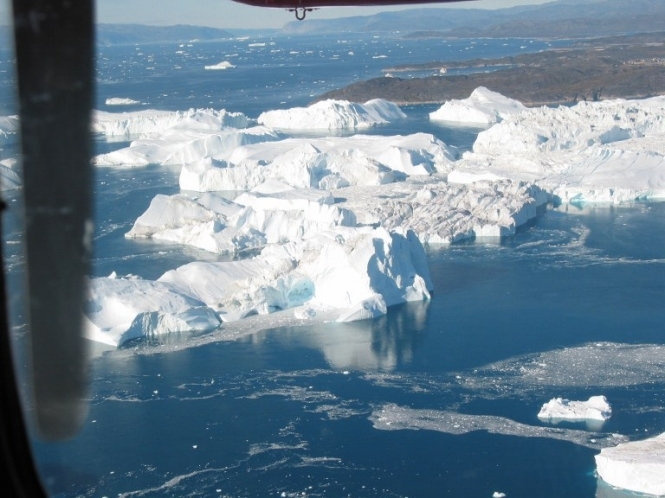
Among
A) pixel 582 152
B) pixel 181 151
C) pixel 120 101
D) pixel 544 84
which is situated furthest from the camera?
pixel 544 84

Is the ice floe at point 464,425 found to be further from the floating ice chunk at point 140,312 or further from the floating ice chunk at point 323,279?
the floating ice chunk at point 140,312

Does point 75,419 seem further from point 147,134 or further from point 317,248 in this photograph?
point 147,134

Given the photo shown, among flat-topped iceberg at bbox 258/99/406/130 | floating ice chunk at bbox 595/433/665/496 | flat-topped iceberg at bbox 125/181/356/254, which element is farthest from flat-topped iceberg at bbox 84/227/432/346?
flat-topped iceberg at bbox 258/99/406/130

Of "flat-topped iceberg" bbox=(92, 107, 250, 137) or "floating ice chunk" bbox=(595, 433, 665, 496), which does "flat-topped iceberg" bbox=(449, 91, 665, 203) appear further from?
"floating ice chunk" bbox=(595, 433, 665, 496)

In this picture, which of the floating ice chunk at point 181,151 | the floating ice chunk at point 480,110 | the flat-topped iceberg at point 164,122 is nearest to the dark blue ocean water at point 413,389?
the floating ice chunk at point 181,151

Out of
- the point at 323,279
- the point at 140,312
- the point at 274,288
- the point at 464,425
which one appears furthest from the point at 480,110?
the point at 464,425

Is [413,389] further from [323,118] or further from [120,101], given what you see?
[120,101]
